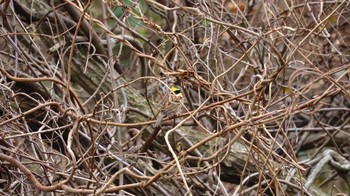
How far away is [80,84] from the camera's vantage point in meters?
2.85

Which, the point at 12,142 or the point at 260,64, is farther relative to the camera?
the point at 260,64

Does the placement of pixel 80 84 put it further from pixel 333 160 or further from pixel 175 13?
pixel 333 160

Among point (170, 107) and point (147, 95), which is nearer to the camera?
point (170, 107)

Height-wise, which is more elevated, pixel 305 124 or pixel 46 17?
pixel 46 17

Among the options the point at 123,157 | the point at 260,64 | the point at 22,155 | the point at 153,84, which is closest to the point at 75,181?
the point at 123,157

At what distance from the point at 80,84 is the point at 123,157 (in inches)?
25.1

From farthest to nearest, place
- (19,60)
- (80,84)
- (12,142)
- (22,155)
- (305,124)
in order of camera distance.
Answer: (305,124) < (80,84) < (19,60) < (12,142) < (22,155)

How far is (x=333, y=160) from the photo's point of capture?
2959mm

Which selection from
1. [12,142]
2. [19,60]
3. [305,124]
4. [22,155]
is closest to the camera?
[22,155]

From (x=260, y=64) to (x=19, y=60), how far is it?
3.37 feet

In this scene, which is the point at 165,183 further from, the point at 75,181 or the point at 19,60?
the point at 19,60

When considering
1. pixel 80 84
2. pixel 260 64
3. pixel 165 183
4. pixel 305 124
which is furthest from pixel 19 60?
pixel 305 124

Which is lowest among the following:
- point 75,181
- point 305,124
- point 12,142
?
point 305,124

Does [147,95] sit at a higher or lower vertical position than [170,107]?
lower
